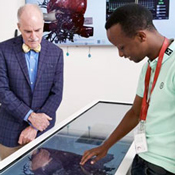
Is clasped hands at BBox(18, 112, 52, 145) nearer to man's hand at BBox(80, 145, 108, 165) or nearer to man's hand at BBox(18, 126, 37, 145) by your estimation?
man's hand at BBox(18, 126, 37, 145)

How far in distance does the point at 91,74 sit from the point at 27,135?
1584 millimetres

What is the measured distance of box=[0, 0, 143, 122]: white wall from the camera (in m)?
2.87

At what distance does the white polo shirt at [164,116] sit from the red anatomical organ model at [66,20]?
2.12 metres

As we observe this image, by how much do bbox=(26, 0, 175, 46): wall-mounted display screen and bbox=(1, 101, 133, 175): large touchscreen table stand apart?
1268 millimetres

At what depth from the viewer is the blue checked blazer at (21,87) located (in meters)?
1.54

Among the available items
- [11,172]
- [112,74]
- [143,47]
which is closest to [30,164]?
[11,172]

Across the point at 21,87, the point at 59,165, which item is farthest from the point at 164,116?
the point at 21,87

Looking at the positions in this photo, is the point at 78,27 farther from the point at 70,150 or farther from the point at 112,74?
the point at 70,150

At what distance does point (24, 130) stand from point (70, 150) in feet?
1.47

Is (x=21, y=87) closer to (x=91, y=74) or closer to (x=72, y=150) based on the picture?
(x=72, y=150)

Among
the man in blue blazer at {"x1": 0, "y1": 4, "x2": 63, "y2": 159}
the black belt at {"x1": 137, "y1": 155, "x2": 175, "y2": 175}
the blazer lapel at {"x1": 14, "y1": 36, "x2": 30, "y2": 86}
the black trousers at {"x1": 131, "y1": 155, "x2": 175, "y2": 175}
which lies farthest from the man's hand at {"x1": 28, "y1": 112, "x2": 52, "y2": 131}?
the black belt at {"x1": 137, "y1": 155, "x2": 175, "y2": 175}

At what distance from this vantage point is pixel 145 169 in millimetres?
906

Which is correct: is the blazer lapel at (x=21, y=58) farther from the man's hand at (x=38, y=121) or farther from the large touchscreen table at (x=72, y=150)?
the large touchscreen table at (x=72, y=150)

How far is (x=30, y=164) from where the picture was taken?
111 cm
